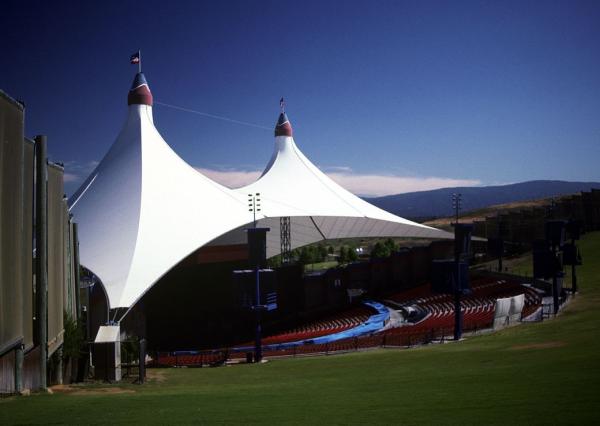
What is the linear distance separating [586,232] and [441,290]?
30767 millimetres

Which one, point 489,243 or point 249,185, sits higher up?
point 249,185

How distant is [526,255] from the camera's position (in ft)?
145

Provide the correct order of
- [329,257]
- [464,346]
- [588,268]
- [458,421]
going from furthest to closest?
[329,257] → [588,268] → [464,346] → [458,421]

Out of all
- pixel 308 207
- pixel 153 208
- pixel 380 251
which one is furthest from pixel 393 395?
pixel 380 251

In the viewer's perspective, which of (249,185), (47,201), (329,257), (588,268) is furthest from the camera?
(329,257)

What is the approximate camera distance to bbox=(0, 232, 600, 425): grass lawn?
7793mm

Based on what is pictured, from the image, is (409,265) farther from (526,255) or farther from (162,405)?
(162,405)

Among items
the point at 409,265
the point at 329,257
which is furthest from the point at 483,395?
the point at 329,257

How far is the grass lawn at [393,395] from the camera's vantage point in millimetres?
7793

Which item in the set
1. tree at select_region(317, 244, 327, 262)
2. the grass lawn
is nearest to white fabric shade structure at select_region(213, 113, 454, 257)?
the grass lawn

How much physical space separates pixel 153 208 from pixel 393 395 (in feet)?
61.0

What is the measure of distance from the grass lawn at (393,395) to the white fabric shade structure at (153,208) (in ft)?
26.6

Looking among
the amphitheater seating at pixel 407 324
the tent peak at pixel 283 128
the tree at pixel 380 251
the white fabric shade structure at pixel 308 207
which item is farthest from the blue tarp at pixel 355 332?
A: the tree at pixel 380 251

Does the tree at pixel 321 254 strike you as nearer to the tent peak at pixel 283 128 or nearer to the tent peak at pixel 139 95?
the tent peak at pixel 283 128
